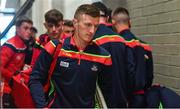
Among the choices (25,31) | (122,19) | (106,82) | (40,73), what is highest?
(122,19)

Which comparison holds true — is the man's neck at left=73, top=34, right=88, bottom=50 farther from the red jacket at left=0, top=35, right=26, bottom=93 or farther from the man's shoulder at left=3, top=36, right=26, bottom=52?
the man's shoulder at left=3, top=36, right=26, bottom=52

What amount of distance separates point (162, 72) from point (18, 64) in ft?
4.83

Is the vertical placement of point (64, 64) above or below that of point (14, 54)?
above

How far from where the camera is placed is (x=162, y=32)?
377cm

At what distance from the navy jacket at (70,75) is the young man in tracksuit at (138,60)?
1.89ft

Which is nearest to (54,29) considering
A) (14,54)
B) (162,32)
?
(14,54)

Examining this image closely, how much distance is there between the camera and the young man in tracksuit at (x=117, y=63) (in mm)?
2578

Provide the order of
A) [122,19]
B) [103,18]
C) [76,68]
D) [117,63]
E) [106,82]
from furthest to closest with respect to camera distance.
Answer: [122,19]
[103,18]
[117,63]
[106,82]
[76,68]

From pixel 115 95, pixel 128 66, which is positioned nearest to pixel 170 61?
pixel 128 66

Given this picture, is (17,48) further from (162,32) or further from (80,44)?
(162,32)

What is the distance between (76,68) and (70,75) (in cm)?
5

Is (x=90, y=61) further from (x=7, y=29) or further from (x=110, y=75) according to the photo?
(x=7, y=29)

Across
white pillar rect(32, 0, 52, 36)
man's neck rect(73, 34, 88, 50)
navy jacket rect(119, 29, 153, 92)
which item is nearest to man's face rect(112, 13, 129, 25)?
navy jacket rect(119, 29, 153, 92)

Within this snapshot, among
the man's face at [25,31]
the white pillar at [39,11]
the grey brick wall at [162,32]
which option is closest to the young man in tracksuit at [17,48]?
the man's face at [25,31]
